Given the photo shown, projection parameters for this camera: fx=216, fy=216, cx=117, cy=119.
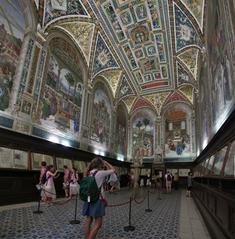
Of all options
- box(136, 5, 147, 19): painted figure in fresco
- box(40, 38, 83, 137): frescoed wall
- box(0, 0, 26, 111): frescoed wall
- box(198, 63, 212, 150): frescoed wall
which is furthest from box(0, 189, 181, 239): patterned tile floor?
box(136, 5, 147, 19): painted figure in fresco

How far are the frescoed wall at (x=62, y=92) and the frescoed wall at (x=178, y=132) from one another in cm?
1217

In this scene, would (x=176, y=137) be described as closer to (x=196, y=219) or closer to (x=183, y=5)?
(x=183, y=5)

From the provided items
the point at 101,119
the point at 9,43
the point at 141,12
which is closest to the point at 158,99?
the point at 101,119

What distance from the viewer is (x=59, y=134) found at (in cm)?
1248

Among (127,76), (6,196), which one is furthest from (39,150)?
(127,76)

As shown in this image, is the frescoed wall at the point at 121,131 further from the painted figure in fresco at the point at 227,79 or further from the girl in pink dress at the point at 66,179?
the painted figure in fresco at the point at 227,79

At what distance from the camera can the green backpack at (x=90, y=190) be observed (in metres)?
3.21

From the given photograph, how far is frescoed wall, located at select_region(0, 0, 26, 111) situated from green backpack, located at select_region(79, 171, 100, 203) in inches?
276

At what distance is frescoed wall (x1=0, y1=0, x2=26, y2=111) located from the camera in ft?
29.0

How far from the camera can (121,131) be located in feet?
78.4

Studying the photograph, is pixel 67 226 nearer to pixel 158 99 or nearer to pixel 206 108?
pixel 206 108

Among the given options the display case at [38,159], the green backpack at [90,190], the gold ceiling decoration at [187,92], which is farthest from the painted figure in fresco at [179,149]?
the green backpack at [90,190]

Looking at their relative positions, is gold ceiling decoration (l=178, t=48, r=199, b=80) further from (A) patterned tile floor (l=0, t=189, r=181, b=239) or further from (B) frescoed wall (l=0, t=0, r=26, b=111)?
(A) patterned tile floor (l=0, t=189, r=181, b=239)

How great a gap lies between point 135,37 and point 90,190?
46.8 ft
